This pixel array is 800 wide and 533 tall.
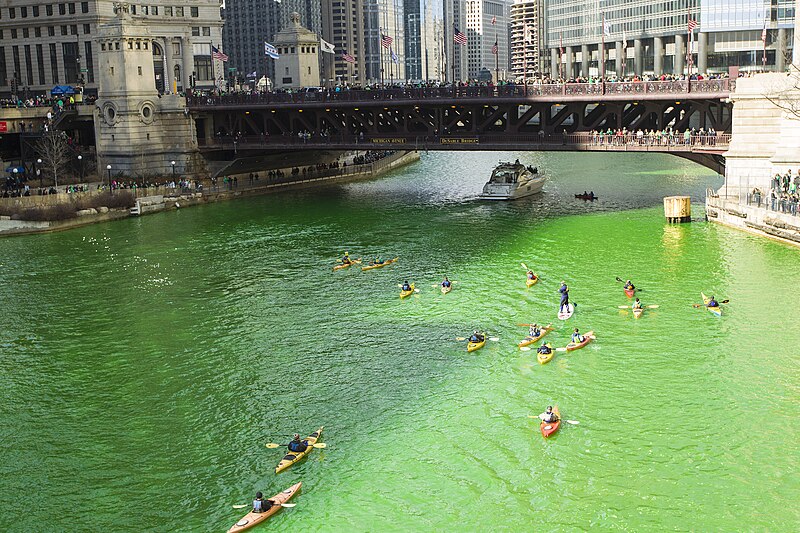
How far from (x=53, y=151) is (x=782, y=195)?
64708mm

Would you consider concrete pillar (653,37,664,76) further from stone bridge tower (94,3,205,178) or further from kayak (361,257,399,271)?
kayak (361,257,399,271)

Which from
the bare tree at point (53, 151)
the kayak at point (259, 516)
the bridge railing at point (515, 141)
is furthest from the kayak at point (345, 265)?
the bare tree at point (53, 151)

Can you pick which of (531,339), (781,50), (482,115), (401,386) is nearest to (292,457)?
(401,386)

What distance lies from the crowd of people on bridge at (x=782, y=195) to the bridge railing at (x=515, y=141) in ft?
24.0

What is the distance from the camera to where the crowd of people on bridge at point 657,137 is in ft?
→ 256

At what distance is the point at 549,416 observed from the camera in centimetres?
3522

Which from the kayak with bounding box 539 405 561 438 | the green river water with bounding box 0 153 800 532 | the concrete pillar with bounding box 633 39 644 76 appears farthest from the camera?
the concrete pillar with bounding box 633 39 644 76

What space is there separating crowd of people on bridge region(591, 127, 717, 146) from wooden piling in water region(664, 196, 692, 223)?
660 cm

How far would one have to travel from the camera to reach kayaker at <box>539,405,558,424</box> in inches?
1385

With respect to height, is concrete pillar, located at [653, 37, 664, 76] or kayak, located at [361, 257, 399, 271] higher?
concrete pillar, located at [653, 37, 664, 76]

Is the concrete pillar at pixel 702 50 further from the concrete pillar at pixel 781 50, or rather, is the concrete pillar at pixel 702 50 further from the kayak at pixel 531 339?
the kayak at pixel 531 339

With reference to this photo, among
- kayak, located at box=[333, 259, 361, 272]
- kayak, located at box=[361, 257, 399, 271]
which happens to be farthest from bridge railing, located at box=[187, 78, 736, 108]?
kayak, located at box=[333, 259, 361, 272]

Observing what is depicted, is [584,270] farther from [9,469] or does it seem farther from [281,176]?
[281,176]

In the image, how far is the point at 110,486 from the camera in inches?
1277
